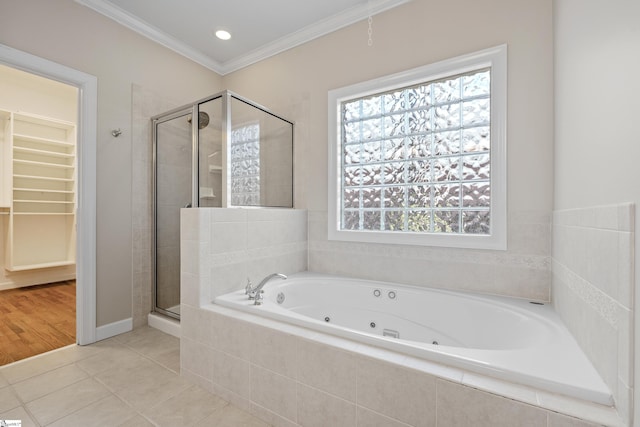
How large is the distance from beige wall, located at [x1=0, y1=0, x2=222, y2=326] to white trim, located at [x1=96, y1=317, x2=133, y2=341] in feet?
0.12

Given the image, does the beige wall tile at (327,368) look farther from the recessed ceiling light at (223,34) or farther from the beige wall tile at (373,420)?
the recessed ceiling light at (223,34)

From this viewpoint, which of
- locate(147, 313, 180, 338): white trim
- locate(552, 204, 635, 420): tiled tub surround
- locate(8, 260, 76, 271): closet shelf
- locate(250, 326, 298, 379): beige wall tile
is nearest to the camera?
locate(552, 204, 635, 420): tiled tub surround

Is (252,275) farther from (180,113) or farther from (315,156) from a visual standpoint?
(180,113)

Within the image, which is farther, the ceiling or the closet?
the closet

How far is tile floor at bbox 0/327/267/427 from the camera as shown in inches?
57.2

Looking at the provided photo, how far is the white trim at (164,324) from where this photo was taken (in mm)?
2432

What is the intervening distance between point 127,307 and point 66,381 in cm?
76

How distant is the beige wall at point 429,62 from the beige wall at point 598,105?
148mm

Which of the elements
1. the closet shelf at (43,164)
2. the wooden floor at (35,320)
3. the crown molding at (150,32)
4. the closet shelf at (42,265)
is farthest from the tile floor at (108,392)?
the closet shelf at (43,164)

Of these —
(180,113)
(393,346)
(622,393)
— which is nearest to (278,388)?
(393,346)

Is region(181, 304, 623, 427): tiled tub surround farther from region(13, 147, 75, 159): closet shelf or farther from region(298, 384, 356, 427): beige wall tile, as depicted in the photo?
region(13, 147, 75, 159): closet shelf

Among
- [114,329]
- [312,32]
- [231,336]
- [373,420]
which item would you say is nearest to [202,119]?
[312,32]

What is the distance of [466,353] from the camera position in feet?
3.47

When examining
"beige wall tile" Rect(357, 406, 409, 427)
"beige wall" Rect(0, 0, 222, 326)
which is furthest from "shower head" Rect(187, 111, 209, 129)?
"beige wall tile" Rect(357, 406, 409, 427)
